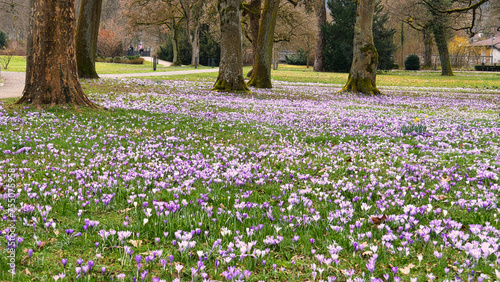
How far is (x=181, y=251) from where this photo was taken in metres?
2.84

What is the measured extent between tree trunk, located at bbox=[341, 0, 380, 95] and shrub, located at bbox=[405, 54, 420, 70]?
47729mm

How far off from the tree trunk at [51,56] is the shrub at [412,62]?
203 feet

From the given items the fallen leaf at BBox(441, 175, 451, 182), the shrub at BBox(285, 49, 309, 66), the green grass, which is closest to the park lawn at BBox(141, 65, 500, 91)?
the green grass

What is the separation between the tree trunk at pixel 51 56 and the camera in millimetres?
9316

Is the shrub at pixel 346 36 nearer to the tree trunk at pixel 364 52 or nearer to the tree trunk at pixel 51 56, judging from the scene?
the tree trunk at pixel 364 52

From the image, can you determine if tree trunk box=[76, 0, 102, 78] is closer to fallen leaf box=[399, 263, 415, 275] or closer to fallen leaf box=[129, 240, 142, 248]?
fallen leaf box=[129, 240, 142, 248]

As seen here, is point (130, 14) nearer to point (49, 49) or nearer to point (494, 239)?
point (49, 49)

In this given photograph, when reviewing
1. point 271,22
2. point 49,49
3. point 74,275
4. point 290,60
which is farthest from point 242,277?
point 290,60

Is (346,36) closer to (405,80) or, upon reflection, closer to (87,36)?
(405,80)

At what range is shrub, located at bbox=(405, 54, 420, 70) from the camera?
6205 cm

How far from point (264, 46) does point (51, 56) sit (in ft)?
46.9

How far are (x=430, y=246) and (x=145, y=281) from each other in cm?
230

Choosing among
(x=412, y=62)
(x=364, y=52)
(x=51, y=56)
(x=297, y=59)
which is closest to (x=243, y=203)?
(x=51, y=56)

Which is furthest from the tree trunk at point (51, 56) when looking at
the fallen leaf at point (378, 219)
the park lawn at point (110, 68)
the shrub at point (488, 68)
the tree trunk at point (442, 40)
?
the shrub at point (488, 68)
